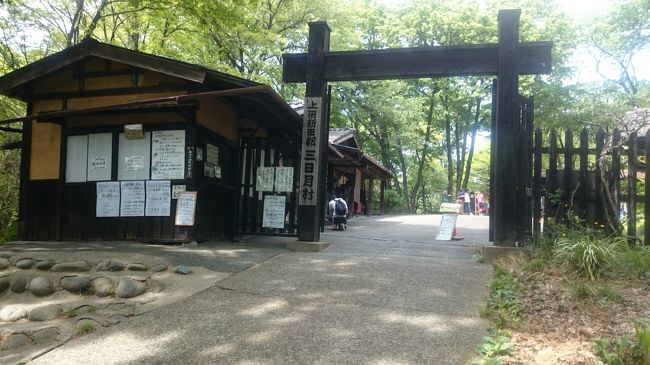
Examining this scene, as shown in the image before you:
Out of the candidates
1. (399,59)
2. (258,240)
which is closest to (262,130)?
(258,240)

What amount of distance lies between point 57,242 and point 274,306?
21.0 feet

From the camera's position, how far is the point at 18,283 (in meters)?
6.16

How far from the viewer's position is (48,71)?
926cm

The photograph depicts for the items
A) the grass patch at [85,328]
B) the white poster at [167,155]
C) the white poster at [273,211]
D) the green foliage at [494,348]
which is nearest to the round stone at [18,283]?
the grass patch at [85,328]

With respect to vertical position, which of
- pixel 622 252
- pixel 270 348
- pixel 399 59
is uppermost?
pixel 399 59

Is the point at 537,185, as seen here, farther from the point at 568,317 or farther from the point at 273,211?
the point at 273,211

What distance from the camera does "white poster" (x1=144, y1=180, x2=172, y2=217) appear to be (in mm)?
8836

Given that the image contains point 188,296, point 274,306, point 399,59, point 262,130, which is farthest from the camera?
point 262,130

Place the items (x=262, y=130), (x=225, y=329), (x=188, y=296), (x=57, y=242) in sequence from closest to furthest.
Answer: (x=225, y=329) → (x=188, y=296) → (x=57, y=242) → (x=262, y=130)

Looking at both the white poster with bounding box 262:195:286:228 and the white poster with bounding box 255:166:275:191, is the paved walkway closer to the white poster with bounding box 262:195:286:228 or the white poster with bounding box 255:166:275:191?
the white poster with bounding box 262:195:286:228

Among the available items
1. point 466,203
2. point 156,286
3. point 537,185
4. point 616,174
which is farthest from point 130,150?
point 466,203

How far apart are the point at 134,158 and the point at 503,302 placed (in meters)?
7.27

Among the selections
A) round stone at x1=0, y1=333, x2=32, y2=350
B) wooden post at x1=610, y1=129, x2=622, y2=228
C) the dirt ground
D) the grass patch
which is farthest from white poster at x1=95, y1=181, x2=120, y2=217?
wooden post at x1=610, y1=129, x2=622, y2=228

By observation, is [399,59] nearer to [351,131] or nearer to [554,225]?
[554,225]
